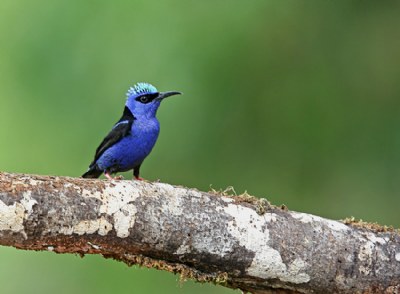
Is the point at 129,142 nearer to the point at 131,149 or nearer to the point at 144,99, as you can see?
the point at 131,149

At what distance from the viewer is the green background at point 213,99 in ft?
24.5

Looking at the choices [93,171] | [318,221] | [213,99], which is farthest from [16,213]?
[213,99]

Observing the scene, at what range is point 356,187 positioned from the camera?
27.4 feet

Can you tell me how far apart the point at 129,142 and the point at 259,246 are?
6.13 feet

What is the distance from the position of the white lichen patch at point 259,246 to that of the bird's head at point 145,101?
78.9 inches

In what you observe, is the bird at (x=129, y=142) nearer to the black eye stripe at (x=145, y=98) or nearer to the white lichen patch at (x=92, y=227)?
the black eye stripe at (x=145, y=98)

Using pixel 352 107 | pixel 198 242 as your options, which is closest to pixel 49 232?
pixel 198 242

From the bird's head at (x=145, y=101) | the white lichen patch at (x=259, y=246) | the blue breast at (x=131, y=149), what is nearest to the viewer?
the white lichen patch at (x=259, y=246)

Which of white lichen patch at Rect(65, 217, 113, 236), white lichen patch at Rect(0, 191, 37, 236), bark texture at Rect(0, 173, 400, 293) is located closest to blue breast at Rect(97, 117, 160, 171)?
bark texture at Rect(0, 173, 400, 293)

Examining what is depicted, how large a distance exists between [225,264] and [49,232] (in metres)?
0.93

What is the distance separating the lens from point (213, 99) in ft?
25.4

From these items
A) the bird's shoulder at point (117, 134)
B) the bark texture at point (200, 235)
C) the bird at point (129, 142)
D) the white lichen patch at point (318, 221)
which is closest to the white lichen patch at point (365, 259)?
the bark texture at point (200, 235)

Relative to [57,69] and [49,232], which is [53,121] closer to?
[57,69]

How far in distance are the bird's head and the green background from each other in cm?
97
